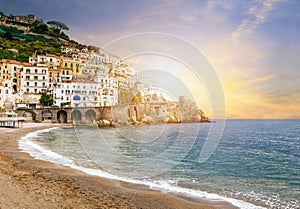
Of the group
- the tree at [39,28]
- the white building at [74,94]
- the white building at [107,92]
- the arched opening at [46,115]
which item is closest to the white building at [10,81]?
the arched opening at [46,115]

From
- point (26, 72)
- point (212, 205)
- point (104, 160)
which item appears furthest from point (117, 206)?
point (26, 72)

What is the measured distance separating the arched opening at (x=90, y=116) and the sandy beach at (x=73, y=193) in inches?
2535

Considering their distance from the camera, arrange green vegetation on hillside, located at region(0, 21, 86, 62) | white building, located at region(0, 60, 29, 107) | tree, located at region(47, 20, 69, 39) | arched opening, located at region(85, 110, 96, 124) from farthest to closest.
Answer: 1. tree, located at region(47, 20, 69, 39)
2. green vegetation on hillside, located at region(0, 21, 86, 62)
3. arched opening, located at region(85, 110, 96, 124)
4. white building, located at region(0, 60, 29, 107)

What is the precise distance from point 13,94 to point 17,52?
36.5 m

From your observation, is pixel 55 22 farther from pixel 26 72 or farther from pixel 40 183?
pixel 40 183

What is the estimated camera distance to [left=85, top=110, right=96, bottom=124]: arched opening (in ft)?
250

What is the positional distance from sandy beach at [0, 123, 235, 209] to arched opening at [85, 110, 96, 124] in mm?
64392

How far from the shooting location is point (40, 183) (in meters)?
10.2

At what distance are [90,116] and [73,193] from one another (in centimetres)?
6983

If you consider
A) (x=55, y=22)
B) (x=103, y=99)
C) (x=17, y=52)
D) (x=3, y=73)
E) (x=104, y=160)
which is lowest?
(x=104, y=160)

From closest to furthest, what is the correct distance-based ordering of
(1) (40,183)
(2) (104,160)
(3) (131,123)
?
(1) (40,183), (2) (104,160), (3) (131,123)

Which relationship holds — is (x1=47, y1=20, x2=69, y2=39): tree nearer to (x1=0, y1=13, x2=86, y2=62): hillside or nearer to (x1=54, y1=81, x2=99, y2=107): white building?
(x1=0, y1=13, x2=86, y2=62): hillside

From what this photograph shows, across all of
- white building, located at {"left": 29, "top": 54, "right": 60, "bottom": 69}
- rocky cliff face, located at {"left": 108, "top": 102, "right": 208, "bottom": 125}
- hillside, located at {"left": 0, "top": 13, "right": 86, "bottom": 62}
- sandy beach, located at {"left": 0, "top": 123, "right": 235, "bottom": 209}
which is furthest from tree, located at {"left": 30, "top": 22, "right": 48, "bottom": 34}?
sandy beach, located at {"left": 0, "top": 123, "right": 235, "bottom": 209}

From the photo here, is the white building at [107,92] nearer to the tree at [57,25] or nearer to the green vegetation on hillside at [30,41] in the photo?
the green vegetation on hillside at [30,41]
